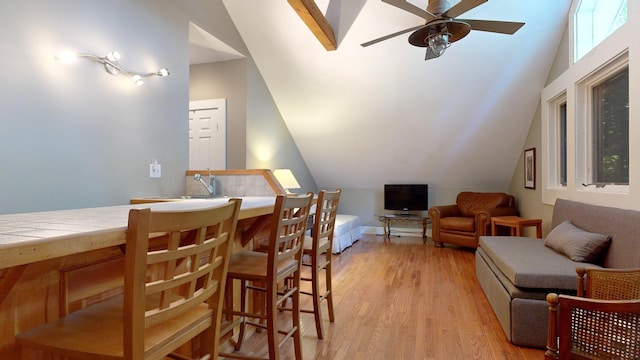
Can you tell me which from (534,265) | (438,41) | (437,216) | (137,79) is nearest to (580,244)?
(534,265)

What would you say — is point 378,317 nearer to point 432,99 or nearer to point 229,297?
point 229,297

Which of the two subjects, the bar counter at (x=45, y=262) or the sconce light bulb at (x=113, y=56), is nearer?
the bar counter at (x=45, y=262)

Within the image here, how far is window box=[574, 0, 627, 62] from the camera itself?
2.78 meters

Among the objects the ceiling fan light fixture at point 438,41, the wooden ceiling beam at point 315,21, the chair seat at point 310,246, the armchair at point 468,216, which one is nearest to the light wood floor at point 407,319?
the chair seat at point 310,246

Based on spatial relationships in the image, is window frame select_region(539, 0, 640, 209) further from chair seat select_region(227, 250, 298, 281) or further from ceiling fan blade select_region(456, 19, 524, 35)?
chair seat select_region(227, 250, 298, 281)

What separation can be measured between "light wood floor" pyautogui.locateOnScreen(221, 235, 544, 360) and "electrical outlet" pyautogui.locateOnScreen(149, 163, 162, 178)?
5.24 ft

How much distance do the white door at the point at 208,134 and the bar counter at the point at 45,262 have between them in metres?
3.22

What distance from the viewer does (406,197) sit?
614 cm

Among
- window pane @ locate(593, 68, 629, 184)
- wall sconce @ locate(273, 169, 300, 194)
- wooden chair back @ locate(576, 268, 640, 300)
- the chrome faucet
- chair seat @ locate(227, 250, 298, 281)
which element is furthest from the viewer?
wall sconce @ locate(273, 169, 300, 194)

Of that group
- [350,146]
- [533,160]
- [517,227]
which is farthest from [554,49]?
[350,146]

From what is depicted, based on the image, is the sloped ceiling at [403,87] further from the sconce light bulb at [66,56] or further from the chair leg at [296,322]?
the chair leg at [296,322]

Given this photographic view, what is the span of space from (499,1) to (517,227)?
101 inches

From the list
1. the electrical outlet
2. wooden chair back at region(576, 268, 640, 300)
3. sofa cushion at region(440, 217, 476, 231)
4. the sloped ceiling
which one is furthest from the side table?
Answer: the electrical outlet

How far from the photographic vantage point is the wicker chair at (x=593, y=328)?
1146mm
